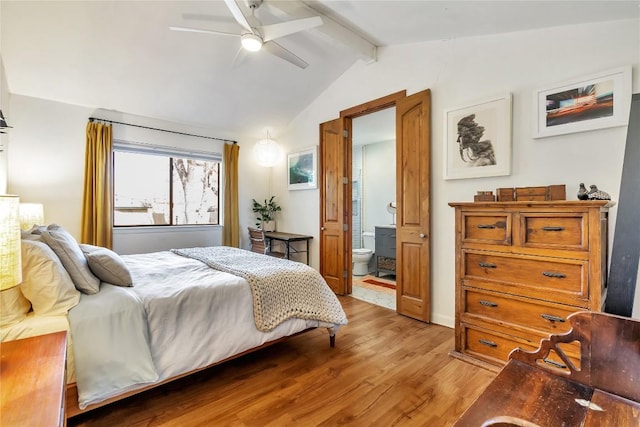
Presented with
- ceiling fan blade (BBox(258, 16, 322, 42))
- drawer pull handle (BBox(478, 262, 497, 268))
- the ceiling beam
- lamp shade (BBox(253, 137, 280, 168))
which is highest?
the ceiling beam

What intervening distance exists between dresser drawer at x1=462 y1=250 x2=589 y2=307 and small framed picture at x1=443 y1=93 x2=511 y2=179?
84cm

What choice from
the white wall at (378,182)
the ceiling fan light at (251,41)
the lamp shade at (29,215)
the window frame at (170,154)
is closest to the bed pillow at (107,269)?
the lamp shade at (29,215)

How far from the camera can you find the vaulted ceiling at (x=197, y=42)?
2362 millimetres

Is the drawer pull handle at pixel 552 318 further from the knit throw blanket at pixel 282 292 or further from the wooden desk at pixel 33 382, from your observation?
the wooden desk at pixel 33 382

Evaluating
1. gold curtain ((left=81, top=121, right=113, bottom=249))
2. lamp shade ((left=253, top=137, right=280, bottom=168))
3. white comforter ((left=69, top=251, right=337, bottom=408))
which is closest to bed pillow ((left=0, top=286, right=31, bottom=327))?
white comforter ((left=69, top=251, right=337, bottom=408))

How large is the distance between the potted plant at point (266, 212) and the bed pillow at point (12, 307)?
11.8 feet

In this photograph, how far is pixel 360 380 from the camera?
2025mm

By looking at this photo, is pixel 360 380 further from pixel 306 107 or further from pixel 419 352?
pixel 306 107

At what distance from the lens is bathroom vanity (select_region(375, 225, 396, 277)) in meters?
4.71

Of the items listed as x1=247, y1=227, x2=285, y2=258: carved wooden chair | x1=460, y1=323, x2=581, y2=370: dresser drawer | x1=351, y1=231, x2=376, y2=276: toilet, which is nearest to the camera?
x1=460, y1=323, x2=581, y2=370: dresser drawer

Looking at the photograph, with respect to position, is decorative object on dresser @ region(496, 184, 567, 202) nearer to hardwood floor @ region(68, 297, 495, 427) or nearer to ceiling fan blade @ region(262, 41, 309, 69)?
hardwood floor @ region(68, 297, 495, 427)

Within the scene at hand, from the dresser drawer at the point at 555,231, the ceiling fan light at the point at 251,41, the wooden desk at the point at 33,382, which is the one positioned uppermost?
the ceiling fan light at the point at 251,41

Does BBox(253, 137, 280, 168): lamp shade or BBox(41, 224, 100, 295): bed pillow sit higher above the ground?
BBox(253, 137, 280, 168): lamp shade

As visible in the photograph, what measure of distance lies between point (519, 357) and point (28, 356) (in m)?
1.69
